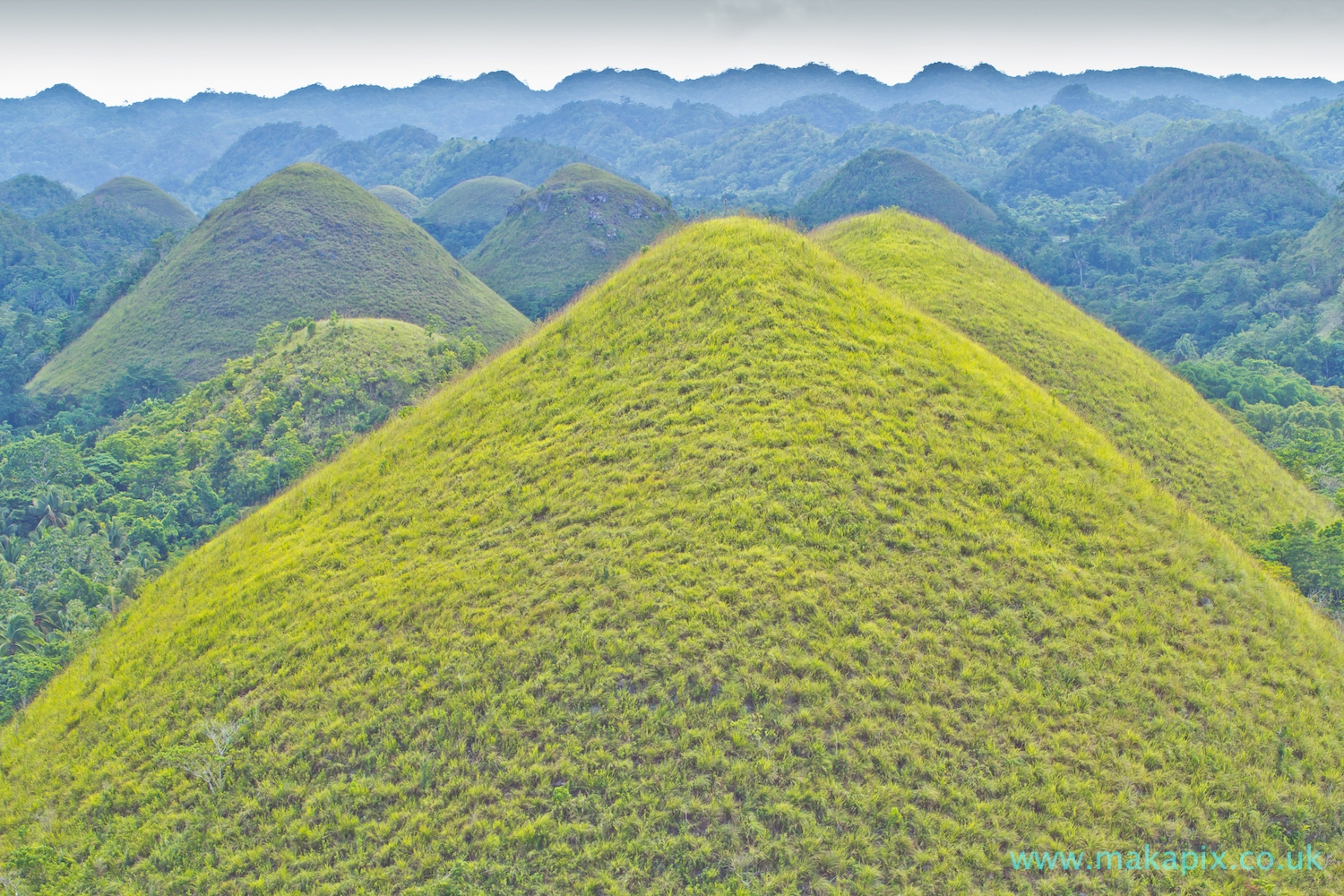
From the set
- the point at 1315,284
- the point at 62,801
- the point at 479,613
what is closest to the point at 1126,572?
the point at 479,613

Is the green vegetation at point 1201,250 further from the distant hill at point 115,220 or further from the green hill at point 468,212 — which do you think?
the distant hill at point 115,220

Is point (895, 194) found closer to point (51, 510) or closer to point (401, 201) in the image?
point (401, 201)

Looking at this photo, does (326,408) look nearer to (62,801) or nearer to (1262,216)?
(62,801)

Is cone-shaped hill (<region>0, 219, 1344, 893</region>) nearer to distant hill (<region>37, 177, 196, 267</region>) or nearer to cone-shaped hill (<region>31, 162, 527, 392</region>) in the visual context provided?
cone-shaped hill (<region>31, 162, 527, 392</region>)

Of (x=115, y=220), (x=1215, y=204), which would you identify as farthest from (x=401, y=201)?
(x=1215, y=204)

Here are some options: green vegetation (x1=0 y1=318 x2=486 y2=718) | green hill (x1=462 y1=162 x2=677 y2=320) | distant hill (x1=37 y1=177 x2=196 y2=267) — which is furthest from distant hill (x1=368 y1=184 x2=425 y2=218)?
green vegetation (x1=0 y1=318 x2=486 y2=718)

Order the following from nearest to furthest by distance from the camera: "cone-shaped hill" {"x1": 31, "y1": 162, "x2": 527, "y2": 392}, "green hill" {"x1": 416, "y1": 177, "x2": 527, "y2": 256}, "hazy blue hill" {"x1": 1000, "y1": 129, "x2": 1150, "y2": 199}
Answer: "cone-shaped hill" {"x1": 31, "y1": 162, "x2": 527, "y2": 392} → "green hill" {"x1": 416, "y1": 177, "x2": 527, "y2": 256} → "hazy blue hill" {"x1": 1000, "y1": 129, "x2": 1150, "y2": 199}
